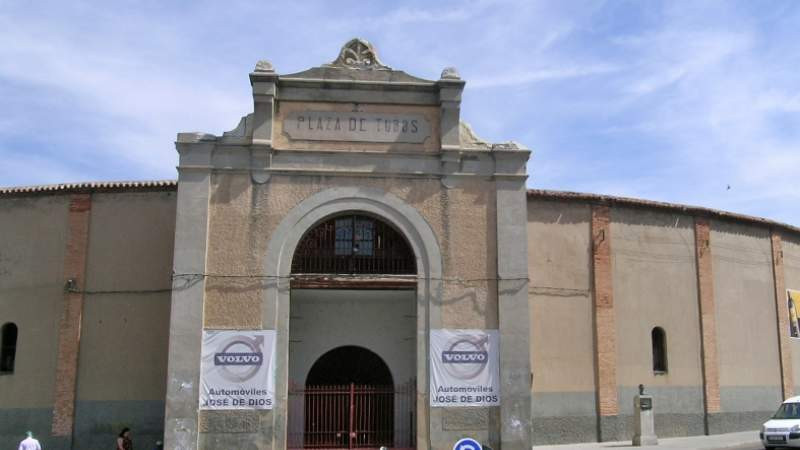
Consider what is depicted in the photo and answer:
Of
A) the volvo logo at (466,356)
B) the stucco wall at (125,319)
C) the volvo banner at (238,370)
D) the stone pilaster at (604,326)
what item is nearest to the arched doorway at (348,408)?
the volvo banner at (238,370)

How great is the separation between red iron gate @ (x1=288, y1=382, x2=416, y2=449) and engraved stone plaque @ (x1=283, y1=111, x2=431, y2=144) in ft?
17.5

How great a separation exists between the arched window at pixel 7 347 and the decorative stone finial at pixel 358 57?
10527 millimetres

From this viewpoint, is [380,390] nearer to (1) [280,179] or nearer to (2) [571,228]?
(1) [280,179]

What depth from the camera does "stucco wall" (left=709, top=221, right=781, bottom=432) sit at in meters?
23.3

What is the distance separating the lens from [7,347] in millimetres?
20156

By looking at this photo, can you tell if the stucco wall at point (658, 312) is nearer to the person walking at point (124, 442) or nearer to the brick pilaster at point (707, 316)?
the brick pilaster at point (707, 316)

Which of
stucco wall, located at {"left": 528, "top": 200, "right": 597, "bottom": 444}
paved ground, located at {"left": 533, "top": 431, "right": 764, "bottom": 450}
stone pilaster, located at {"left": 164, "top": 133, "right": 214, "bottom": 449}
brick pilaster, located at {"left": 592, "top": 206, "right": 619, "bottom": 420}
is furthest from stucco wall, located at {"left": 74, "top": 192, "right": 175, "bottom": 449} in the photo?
brick pilaster, located at {"left": 592, "top": 206, "right": 619, "bottom": 420}

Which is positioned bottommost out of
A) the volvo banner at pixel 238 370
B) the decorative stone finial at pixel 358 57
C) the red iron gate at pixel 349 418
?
the red iron gate at pixel 349 418

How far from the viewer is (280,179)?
17.2 metres

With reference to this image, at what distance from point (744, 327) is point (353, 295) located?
1238 cm

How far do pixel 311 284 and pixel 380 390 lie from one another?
2.80 m

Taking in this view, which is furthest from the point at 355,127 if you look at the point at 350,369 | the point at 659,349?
the point at 659,349

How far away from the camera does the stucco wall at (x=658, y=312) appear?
2194 cm

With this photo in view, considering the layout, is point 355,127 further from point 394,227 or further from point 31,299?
point 31,299
